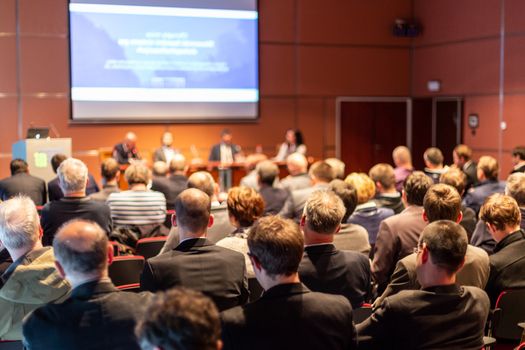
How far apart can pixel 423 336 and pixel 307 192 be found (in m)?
3.48

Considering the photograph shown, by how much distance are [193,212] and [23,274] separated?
2.69 ft

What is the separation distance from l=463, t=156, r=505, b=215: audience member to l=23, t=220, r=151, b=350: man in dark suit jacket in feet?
16.2

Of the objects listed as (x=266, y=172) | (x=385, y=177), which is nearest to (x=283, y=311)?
(x=385, y=177)

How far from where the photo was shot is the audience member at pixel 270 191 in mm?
6294

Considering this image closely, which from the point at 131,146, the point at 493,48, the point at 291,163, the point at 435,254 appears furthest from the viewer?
the point at 493,48

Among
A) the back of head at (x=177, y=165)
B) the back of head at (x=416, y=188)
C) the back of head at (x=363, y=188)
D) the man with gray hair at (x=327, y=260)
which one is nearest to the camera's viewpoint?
the man with gray hair at (x=327, y=260)

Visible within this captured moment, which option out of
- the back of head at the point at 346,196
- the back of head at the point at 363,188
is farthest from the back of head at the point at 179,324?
the back of head at the point at 363,188

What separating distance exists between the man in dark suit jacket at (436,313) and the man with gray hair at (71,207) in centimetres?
292

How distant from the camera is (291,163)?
7.60 metres

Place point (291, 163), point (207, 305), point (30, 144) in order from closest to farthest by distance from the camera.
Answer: point (207, 305)
point (291, 163)
point (30, 144)

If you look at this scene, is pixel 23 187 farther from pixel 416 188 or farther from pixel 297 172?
pixel 416 188

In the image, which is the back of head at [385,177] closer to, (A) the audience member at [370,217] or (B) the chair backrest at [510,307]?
(A) the audience member at [370,217]

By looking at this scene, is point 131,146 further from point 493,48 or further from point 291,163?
point 493,48

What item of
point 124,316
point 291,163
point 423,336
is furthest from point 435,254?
point 291,163
